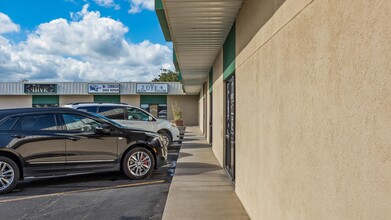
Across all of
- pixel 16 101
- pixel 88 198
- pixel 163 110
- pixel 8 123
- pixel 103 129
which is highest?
pixel 16 101

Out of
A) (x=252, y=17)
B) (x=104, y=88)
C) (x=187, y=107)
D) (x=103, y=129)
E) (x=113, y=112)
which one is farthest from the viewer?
(x=187, y=107)

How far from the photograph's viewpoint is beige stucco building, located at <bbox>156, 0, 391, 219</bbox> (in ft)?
5.64

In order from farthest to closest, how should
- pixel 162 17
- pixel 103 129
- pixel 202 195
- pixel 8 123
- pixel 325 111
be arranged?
pixel 103 129
pixel 8 123
pixel 162 17
pixel 202 195
pixel 325 111

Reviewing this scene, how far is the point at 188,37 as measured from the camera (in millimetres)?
8305

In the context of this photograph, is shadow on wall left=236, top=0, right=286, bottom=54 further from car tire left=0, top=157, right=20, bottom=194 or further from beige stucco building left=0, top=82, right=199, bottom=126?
beige stucco building left=0, top=82, right=199, bottom=126

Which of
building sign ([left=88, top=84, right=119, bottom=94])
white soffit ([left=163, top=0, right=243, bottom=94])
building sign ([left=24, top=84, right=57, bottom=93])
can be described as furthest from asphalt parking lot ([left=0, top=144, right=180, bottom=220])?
building sign ([left=24, top=84, right=57, bottom=93])

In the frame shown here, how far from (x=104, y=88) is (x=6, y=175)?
28.1 m

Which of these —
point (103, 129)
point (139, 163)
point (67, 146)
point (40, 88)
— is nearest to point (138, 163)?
point (139, 163)

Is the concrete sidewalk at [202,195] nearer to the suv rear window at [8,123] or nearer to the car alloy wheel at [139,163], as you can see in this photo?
the car alloy wheel at [139,163]

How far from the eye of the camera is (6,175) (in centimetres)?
712

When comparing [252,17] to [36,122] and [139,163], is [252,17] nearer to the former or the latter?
[139,163]

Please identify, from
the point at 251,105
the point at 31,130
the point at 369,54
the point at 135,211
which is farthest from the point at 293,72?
the point at 31,130

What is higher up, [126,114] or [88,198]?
[126,114]

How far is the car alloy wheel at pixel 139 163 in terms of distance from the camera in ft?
27.5
